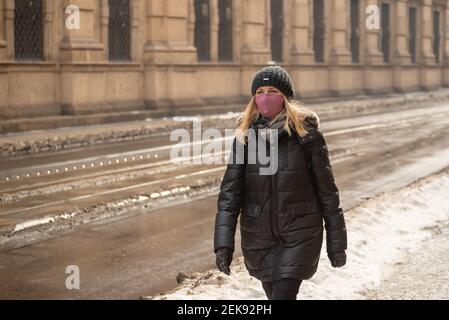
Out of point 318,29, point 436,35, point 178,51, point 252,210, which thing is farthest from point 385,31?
point 252,210

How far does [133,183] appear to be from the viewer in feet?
42.5

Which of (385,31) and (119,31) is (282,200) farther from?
(385,31)

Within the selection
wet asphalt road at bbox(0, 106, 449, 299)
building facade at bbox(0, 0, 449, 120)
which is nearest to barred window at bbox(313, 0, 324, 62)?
Answer: building facade at bbox(0, 0, 449, 120)

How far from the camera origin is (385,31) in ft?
144

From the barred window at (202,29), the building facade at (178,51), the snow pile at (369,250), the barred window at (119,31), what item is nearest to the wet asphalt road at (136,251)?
the snow pile at (369,250)

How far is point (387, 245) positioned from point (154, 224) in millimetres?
2571

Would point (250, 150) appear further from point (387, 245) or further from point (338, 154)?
point (338, 154)

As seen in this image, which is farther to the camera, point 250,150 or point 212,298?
point 212,298

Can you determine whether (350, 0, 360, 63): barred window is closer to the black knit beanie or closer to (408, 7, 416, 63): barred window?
(408, 7, 416, 63): barred window

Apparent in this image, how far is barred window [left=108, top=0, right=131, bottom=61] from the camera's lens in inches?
987

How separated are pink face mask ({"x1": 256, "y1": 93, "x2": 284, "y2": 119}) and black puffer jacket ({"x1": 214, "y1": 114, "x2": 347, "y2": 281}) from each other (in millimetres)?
142

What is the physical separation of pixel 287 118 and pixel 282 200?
1.49 feet

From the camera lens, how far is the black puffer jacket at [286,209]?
5.04m
